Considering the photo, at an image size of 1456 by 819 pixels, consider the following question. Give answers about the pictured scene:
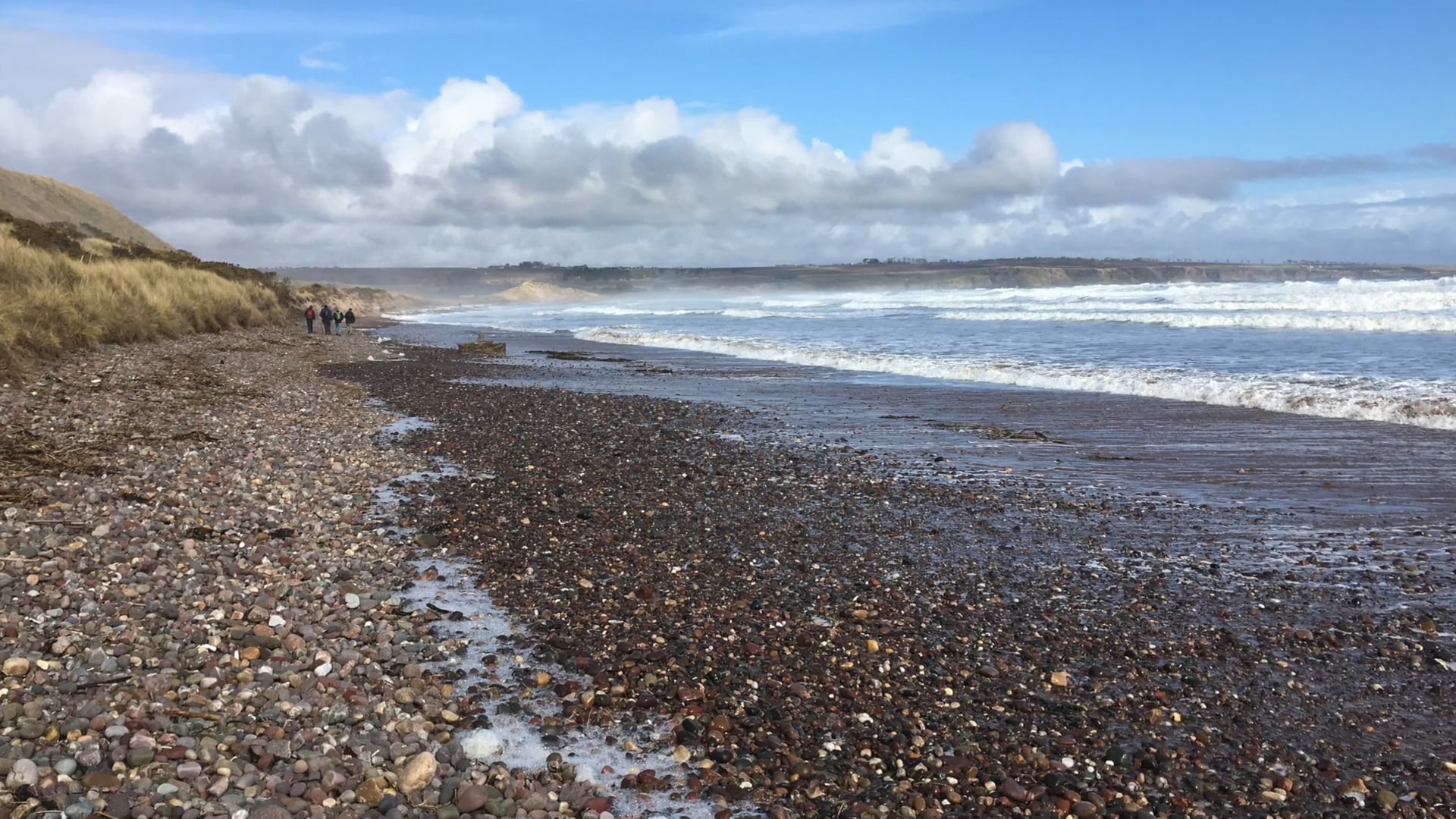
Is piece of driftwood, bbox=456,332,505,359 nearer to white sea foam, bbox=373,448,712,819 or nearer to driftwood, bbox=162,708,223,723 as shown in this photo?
white sea foam, bbox=373,448,712,819

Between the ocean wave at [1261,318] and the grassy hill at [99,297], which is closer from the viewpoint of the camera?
the grassy hill at [99,297]

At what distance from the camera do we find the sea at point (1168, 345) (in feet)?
52.9

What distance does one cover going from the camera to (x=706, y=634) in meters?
5.37

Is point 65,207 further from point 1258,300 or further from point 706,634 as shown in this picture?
point 706,634

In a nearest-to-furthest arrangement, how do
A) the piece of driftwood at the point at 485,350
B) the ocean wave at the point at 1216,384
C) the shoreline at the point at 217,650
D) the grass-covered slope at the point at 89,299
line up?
the shoreline at the point at 217,650 < the ocean wave at the point at 1216,384 < the grass-covered slope at the point at 89,299 < the piece of driftwood at the point at 485,350

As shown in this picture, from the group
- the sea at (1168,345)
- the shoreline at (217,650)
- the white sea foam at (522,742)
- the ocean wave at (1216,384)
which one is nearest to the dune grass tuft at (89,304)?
the shoreline at (217,650)

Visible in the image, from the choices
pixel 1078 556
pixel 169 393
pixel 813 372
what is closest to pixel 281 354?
pixel 169 393

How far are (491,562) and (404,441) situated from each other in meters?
5.74

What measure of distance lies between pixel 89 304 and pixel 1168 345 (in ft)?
90.3

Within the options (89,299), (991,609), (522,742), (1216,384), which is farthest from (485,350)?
(522,742)

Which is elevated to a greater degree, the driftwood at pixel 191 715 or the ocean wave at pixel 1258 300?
the ocean wave at pixel 1258 300

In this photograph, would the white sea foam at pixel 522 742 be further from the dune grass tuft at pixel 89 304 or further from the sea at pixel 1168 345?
the sea at pixel 1168 345

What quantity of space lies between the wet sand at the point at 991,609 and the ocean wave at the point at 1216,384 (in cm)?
181

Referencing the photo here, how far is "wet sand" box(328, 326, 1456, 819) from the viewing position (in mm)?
3990
